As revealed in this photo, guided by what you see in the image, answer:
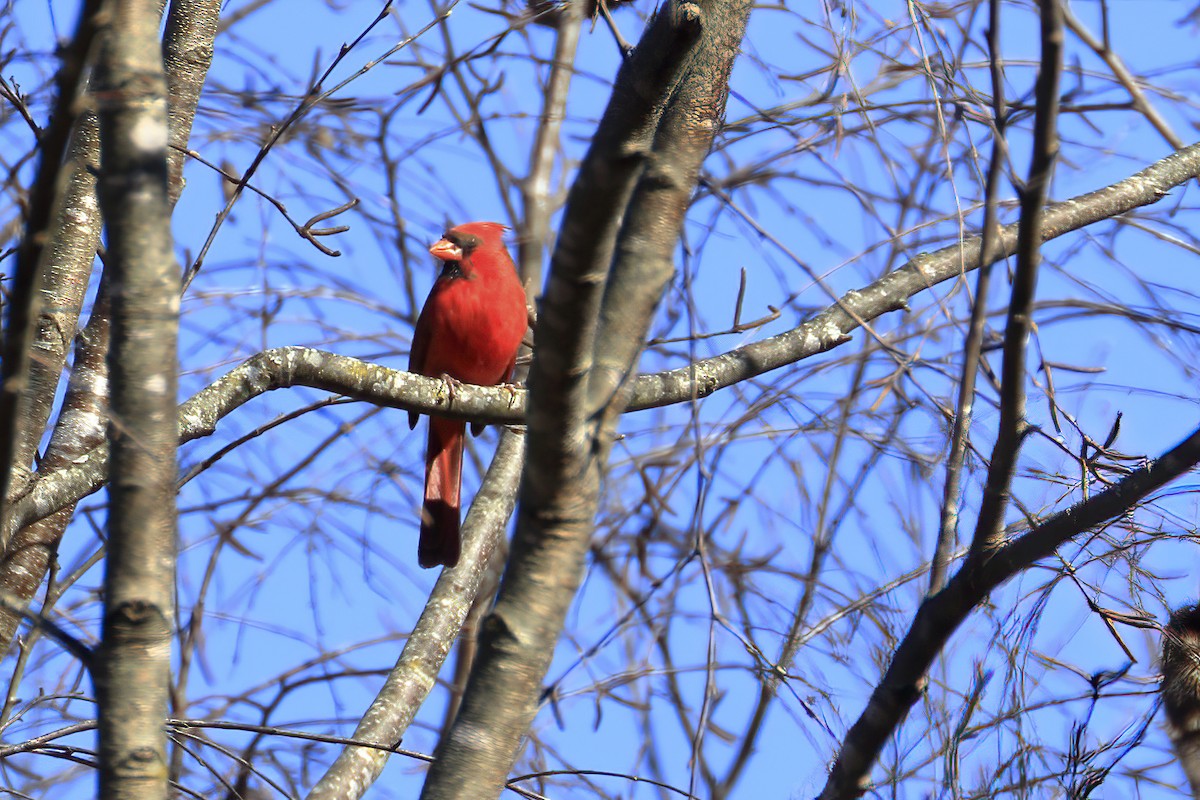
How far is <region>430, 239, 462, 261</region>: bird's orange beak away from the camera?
5.12m

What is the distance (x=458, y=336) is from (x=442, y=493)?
736 millimetres

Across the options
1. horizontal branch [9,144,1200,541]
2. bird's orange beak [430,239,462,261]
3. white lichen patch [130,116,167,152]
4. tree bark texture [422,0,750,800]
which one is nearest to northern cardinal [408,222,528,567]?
bird's orange beak [430,239,462,261]

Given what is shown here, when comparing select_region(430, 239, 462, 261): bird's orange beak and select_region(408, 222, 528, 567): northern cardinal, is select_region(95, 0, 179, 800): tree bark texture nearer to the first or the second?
select_region(408, 222, 528, 567): northern cardinal

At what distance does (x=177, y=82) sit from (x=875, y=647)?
2646 millimetres

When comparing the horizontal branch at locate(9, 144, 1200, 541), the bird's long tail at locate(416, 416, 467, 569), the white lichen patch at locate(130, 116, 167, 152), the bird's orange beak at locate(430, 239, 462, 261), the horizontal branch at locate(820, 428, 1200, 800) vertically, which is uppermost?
Result: the bird's orange beak at locate(430, 239, 462, 261)

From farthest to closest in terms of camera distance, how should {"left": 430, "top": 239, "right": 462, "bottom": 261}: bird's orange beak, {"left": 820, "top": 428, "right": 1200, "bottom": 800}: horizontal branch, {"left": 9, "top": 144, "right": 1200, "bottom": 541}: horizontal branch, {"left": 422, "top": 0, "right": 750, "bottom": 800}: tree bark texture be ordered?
{"left": 430, "top": 239, "right": 462, "bottom": 261}: bird's orange beak
{"left": 9, "top": 144, "right": 1200, "bottom": 541}: horizontal branch
{"left": 820, "top": 428, "right": 1200, "bottom": 800}: horizontal branch
{"left": 422, "top": 0, "right": 750, "bottom": 800}: tree bark texture

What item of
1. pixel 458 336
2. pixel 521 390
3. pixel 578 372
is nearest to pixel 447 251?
pixel 458 336

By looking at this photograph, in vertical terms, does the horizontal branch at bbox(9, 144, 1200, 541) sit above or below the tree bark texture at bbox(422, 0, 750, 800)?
above

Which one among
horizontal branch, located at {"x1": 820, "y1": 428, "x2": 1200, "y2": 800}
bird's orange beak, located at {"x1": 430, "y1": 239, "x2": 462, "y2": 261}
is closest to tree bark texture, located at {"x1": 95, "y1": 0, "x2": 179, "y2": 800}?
horizontal branch, located at {"x1": 820, "y1": 428, "x2": 1200, "y2": 800}

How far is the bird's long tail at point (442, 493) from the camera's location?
4973mm

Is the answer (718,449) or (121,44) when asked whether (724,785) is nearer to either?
(718,449)

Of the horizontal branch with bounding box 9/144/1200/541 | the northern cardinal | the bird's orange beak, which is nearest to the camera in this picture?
the horizontal branch with bounding box 9/144/1200/541

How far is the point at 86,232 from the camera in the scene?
3.58m

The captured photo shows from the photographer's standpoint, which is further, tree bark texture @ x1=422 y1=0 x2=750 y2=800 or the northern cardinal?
the northern cardinal
